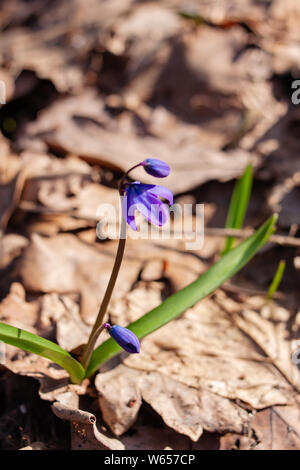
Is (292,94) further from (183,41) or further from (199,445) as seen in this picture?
(199,445)

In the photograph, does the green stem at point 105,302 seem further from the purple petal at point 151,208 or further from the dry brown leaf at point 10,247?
the dry brown leaf at point 10,247

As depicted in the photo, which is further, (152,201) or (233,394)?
(233,394)

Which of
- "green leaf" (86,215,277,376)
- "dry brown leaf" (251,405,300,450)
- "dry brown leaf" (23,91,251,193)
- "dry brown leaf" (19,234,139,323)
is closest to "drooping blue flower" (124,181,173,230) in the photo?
"green leaf" (86,215,277,376)

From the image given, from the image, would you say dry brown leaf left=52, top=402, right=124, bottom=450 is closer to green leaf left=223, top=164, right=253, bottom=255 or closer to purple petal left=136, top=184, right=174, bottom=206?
purple petal left=136, top=184, right=174, bottom=206

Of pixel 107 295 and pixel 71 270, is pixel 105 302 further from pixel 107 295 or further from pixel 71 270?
pixel 71 270


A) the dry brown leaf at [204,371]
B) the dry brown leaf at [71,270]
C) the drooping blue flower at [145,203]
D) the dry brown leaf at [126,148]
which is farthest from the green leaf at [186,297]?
the dry brown leaf at [126,148]

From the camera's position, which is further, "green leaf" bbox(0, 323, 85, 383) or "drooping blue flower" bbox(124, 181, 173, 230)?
"green leaf" bbox(0, 323, 85, 383)

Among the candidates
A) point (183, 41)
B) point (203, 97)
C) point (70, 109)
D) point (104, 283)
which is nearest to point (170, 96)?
point (203, 97)
